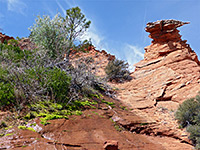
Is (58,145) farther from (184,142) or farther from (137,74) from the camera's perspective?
(137,74)

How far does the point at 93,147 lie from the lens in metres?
3.98

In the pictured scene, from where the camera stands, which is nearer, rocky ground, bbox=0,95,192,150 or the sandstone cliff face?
rocky ground, bbox=0,95,192,150

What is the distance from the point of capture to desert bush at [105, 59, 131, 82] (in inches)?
555

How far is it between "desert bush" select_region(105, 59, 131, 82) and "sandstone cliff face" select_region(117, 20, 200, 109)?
3.26 feet

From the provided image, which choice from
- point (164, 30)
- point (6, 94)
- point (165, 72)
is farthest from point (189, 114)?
point (164, 30)

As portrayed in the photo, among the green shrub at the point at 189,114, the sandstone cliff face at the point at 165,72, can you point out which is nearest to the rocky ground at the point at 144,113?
the sandstone cliff face at the point at 165,72

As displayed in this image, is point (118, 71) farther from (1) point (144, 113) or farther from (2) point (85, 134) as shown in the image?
(2) point (85, 134)

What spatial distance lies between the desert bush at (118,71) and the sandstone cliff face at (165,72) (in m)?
0.99

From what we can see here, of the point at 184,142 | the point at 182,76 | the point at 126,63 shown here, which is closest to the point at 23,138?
the point at 184,142

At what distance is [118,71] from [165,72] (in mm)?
4324

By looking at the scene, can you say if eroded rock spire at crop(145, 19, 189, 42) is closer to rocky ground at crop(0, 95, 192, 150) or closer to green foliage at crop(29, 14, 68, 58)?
green foliage at crop(29, 14, 68, 58)

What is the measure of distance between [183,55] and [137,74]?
13.9ft

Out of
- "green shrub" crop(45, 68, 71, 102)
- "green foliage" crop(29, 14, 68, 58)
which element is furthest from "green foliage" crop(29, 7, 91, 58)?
"green shrub" crop(45, 68, 71, 102)

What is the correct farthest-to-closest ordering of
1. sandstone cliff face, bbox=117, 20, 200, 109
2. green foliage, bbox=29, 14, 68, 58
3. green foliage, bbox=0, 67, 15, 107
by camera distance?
green foliage, bbox=29, 14, 68, 58 → sandstone cliff face, bbox=117, 20, 200, 109 → green foliage, bbox=0, 67, 15, 107
